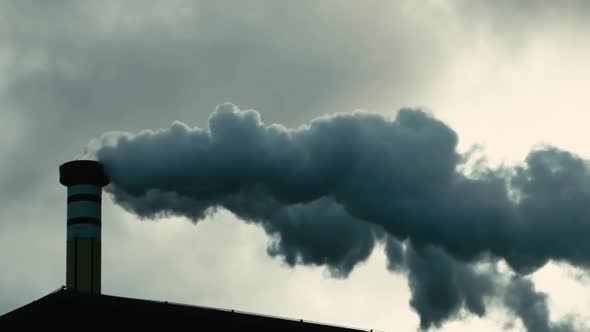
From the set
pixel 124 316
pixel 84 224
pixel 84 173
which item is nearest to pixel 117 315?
pixel 124 316

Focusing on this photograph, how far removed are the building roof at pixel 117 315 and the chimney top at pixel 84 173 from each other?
42.4 ft

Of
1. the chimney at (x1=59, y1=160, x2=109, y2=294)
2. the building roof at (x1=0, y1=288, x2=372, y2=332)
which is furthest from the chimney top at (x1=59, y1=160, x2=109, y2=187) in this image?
the building roof at (x1=0, y1=288, x2=372, y2=332)

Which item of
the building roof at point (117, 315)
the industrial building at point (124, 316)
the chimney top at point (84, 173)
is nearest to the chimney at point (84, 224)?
the chimney top at point (84, 173)

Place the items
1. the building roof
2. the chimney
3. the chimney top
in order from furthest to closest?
the chimney top, the chimney, the building roof

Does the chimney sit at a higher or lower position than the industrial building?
higher

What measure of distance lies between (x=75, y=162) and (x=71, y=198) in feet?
5.71

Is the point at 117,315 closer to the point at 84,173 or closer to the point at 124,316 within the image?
the point at 124,316

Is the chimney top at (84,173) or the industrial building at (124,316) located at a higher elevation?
the chimney top at (84,173)

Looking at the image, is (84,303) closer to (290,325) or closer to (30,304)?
(30,304)

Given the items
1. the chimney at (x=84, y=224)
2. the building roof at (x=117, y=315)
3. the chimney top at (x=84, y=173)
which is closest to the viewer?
the building roof at (x=117, y=315)

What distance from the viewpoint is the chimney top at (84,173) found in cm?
4500

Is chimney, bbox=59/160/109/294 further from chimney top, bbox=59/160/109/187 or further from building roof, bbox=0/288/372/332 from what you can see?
building roof, bbox=0/288/372/332

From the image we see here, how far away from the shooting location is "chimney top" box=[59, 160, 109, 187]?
148 ft

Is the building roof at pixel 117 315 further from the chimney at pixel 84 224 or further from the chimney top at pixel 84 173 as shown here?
the chimney top at pixel 84 173
